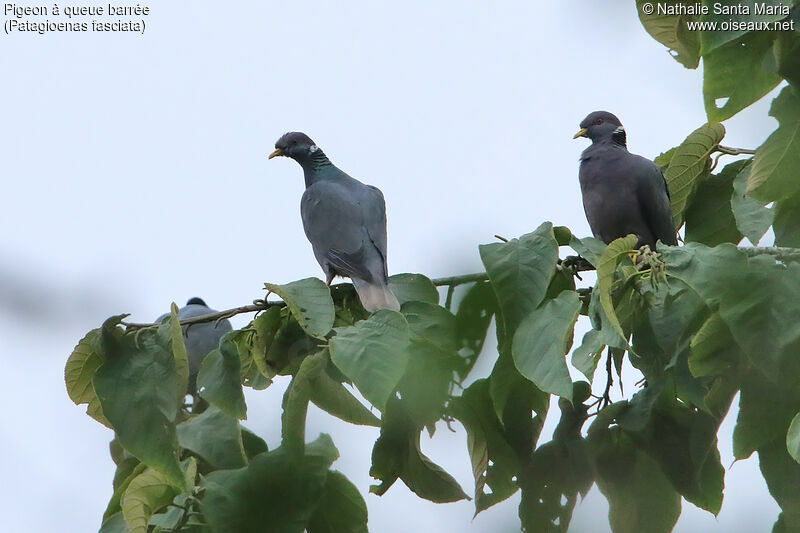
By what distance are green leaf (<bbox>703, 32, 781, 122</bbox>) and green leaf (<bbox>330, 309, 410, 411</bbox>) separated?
886mm

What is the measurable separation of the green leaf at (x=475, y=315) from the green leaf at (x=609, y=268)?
38cm

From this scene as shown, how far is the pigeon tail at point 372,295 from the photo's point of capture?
11.8ft

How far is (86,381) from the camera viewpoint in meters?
2.92

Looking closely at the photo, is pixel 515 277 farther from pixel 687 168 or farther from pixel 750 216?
pixel 687 168

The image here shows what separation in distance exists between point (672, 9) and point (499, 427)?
1322mm

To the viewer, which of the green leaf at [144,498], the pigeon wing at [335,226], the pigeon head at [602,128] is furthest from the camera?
the pigeon head at [602,128]

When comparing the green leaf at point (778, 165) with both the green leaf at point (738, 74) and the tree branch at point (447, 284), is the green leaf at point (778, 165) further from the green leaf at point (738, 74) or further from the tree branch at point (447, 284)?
the tree branch at point (447, 284)

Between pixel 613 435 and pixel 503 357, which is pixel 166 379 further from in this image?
pixel 613 435

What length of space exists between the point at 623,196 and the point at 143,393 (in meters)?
3.00

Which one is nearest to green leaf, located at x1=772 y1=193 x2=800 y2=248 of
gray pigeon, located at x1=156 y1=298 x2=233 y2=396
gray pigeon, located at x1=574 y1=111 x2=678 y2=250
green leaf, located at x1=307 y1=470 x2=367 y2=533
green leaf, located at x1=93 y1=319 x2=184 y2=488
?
green leaf, located at x1=307 y1=470 x2=367 y2=533

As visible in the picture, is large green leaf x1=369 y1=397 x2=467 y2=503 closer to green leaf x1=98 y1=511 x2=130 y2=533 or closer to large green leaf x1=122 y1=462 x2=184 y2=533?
large green leaf x1=122 y1=462 x2=184 y2=533

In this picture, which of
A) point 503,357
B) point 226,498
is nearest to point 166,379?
point 226,498

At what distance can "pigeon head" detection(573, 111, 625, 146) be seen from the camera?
5539mm

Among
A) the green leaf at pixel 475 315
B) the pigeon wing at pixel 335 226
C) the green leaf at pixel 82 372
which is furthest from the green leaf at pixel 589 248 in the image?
the pigeon wing at pixel 335 226
